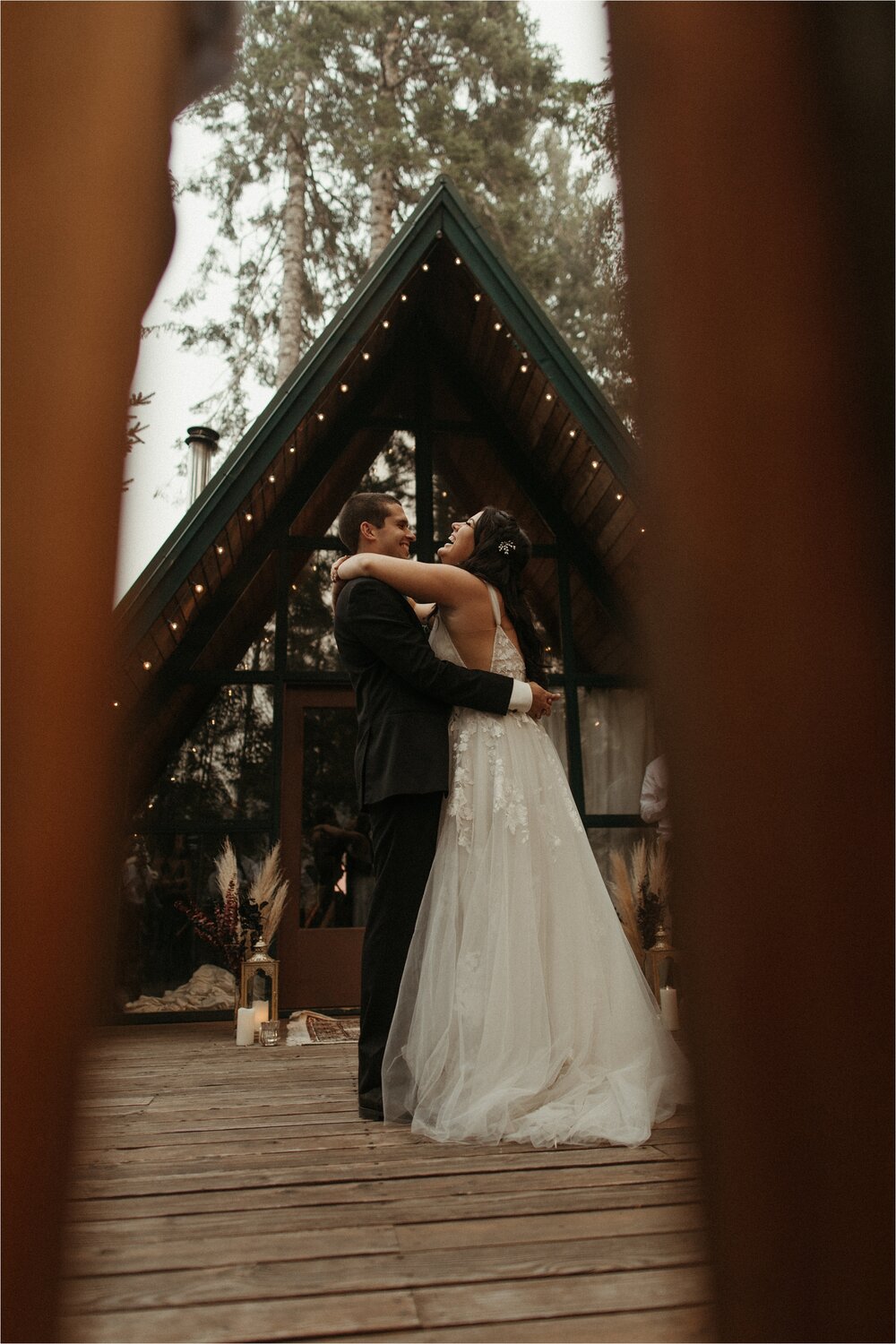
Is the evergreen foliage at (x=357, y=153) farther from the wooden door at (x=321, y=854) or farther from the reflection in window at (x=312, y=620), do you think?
the wooden door at (x=321, y=854)

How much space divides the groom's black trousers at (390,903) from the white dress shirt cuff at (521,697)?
0.45 m

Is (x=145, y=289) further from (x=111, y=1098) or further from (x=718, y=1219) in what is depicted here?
(x=111, y=1098)

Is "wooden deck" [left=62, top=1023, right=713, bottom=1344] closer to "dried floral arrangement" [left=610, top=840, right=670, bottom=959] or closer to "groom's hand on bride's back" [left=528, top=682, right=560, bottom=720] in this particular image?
"groom's hand on bride's back" [left=528, top=682, right=560, bottom=720]

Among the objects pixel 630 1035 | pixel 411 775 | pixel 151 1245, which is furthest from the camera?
pixel 411 775

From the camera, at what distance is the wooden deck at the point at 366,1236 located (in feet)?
4.42

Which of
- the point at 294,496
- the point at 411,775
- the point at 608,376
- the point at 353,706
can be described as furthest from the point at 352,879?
the point at 608,376

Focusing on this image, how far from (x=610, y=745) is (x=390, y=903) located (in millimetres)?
4045

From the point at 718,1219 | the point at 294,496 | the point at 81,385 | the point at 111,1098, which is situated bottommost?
the point at 111,1098

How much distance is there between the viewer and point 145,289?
20.8 inches

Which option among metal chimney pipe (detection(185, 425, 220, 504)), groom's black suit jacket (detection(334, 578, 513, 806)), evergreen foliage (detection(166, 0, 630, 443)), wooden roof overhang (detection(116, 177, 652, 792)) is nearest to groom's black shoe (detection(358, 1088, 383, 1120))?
groom's black suit jacket (detection(334, 578, 513, 806))

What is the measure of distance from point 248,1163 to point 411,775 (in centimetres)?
135

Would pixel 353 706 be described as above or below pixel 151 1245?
above

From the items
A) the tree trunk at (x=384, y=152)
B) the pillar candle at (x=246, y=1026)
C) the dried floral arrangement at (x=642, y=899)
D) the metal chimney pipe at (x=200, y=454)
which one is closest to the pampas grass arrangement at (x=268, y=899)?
the pillar candle at (x=246, y=1026)

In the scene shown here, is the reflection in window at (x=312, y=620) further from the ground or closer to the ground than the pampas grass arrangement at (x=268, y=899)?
further from the ground
